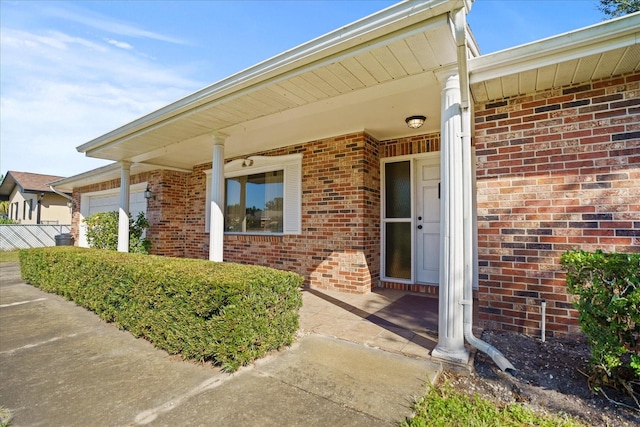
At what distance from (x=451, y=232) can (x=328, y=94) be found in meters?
1.95

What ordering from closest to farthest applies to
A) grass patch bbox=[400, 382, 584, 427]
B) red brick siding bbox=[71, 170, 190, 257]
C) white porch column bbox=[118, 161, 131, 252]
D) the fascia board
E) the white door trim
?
grass patch bbox=[400, 382, 584, 427] → the fascia board → the white door trim → white porch column bbox=[118, 161, 131, 252] → red brick siding bbox=[71, 170, 190, 257]

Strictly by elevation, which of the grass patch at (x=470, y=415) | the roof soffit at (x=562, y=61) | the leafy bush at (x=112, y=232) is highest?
the roof soffit at (x=562, y=61)

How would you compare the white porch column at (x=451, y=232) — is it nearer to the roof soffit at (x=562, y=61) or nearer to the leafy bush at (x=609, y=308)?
the roof soffit at (x=562, y=61)

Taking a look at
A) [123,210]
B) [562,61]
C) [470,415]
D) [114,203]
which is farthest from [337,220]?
[114,203]

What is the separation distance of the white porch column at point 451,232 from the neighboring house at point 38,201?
19.4 meters

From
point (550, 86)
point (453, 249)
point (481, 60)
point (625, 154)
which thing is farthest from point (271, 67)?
point (625, 154)

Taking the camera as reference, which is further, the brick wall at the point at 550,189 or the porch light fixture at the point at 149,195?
the porch light fixture at the point at 149,195

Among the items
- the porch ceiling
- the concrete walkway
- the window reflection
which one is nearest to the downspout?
the porch ceiling

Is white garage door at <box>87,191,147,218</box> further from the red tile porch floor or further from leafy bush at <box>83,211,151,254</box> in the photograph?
the red tile porch floor

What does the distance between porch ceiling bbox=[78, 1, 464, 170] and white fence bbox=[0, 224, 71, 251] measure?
Result: 1174 cm

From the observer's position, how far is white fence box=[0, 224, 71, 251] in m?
13.3

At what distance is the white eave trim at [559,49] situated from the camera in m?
2.27

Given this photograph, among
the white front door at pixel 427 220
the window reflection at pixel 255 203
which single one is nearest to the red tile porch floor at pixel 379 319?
the white front door at pixel 427 220

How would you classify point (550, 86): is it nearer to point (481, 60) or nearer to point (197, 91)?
point (481, 60)
